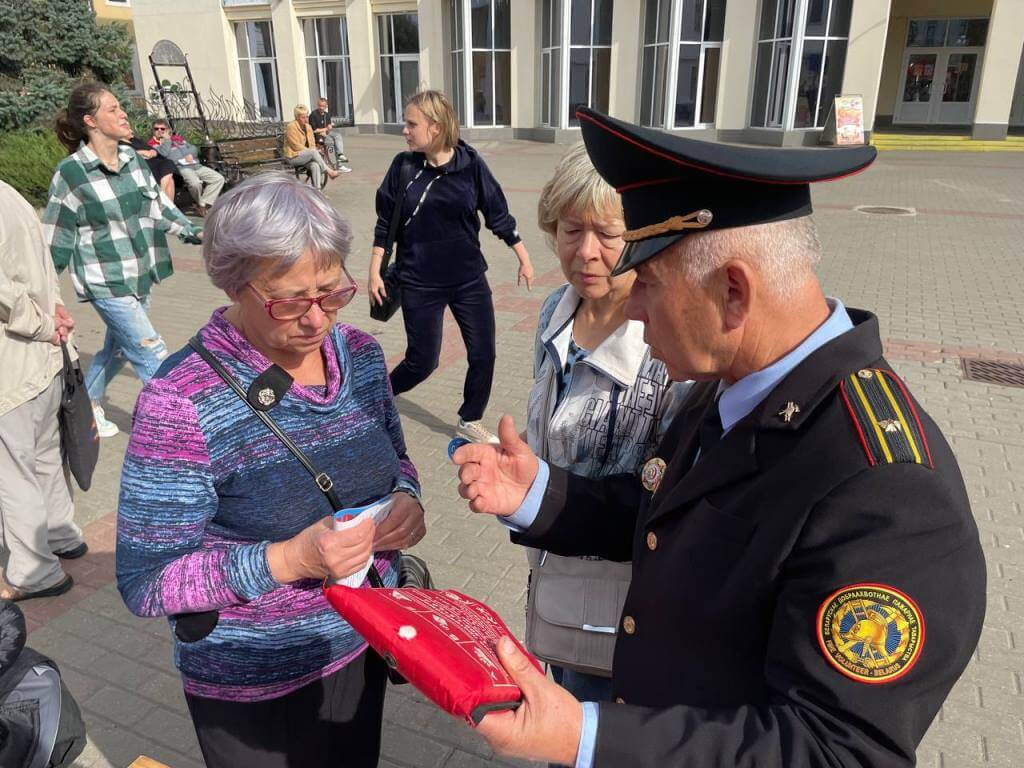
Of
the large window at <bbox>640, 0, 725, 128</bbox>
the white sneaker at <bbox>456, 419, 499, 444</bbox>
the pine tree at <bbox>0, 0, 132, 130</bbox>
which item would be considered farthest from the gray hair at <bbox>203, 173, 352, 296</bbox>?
the large window at <bbox>640, 0, 725, 128</bbox>

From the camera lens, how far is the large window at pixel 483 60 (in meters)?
24.4

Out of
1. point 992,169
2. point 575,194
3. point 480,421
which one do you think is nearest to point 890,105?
point 992,169

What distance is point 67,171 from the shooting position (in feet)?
13.7

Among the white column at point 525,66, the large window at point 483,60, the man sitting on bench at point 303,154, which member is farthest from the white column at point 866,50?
the man sitting on bench at point 303,154

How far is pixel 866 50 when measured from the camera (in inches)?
807

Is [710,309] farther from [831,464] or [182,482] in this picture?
[182,482]

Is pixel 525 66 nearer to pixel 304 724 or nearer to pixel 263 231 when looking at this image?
pixel 263 231

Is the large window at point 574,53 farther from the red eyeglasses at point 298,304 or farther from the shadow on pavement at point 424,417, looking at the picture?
the red eyeglasses at point 298,304

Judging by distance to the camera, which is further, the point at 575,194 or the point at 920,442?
the point at 575,194

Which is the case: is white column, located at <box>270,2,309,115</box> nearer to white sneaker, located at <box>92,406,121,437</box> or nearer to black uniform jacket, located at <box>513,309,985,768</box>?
white sneaker, located at <box>92,406,121,437</box>

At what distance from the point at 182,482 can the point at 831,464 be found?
127 centimetres

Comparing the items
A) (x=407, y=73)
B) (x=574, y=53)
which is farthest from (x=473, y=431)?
(x=407, y=73)

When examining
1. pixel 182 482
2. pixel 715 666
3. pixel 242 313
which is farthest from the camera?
pixel 242 313

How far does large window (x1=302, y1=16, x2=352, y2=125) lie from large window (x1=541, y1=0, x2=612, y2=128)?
8385mm
